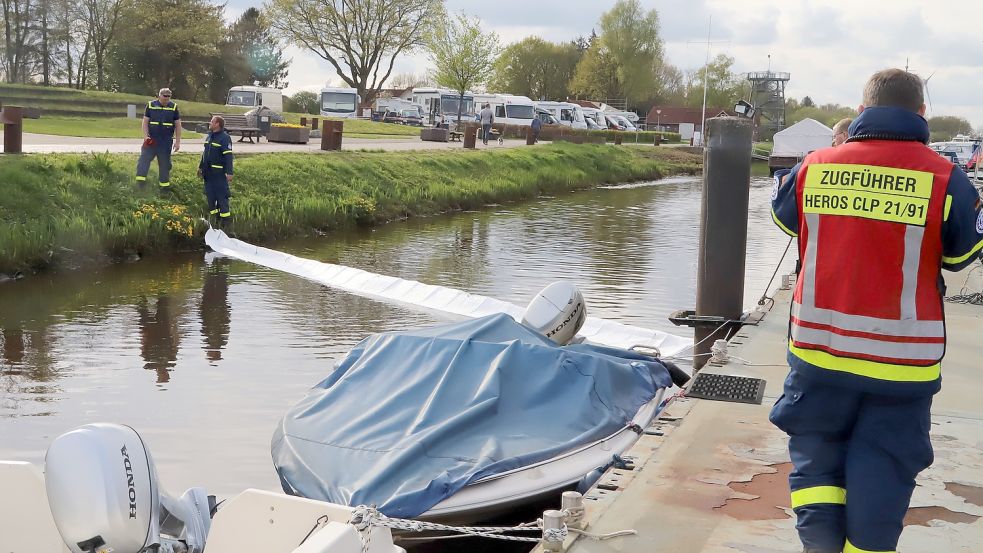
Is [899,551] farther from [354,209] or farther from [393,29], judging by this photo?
[393,29]

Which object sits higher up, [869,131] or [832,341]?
[869,131]

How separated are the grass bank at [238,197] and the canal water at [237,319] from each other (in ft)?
1.70

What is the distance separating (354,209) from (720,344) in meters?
14.3

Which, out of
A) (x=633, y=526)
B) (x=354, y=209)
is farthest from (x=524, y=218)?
(x=633, y=526)

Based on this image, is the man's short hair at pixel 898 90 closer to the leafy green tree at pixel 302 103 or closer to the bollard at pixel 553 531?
the bollard at pixel 553 531

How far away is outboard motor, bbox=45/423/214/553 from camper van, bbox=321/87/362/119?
50.3 m

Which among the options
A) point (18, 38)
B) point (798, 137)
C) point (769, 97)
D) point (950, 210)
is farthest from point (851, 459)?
point (769, 97)

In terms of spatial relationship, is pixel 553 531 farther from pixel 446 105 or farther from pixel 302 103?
pixel 302 103

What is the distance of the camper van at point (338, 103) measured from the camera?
176 ft

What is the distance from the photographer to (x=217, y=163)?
17.4 metres

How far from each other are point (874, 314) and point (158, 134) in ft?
51.8

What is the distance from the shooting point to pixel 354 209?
22125mm

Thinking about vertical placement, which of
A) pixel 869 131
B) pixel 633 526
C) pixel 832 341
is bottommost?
pixel 633 526

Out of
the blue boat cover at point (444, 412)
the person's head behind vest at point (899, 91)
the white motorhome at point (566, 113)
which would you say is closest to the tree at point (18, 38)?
the white motorhome at point (566, 113)
